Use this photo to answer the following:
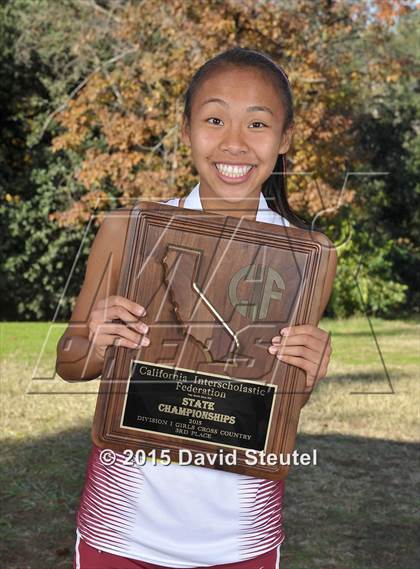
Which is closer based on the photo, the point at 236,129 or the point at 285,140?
the point at 236,129

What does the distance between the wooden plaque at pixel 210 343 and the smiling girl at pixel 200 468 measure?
55 mm

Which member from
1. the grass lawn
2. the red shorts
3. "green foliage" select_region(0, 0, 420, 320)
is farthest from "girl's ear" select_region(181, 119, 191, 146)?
"green foliage" select_region(0, 0, 420, 320)

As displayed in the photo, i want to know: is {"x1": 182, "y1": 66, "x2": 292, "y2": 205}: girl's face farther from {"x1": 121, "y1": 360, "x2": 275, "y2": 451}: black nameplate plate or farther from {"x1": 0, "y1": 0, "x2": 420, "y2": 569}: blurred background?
{"x1": 0, "y1": 0, "x2": 420, "y2": 569}: blurred background

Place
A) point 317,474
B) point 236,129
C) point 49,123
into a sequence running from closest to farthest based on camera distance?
1. point 236,129
2. point 317,474
3. point 49,123

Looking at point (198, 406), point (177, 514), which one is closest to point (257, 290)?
point (198, 406)

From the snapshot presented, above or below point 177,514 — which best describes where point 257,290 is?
above

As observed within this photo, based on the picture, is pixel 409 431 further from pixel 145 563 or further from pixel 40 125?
pixel 40 125

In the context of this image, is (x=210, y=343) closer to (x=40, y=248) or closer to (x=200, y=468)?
(x=200, y=468)

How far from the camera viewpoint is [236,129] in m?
1.74

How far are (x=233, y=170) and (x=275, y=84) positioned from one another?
195 millimetres

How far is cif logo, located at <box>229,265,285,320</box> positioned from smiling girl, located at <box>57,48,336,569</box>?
69 millimetres

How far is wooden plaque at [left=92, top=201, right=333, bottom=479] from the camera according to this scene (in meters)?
1.64

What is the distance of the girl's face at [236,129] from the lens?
1.73 metres

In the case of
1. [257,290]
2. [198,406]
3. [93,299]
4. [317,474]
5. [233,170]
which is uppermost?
[233,170]
